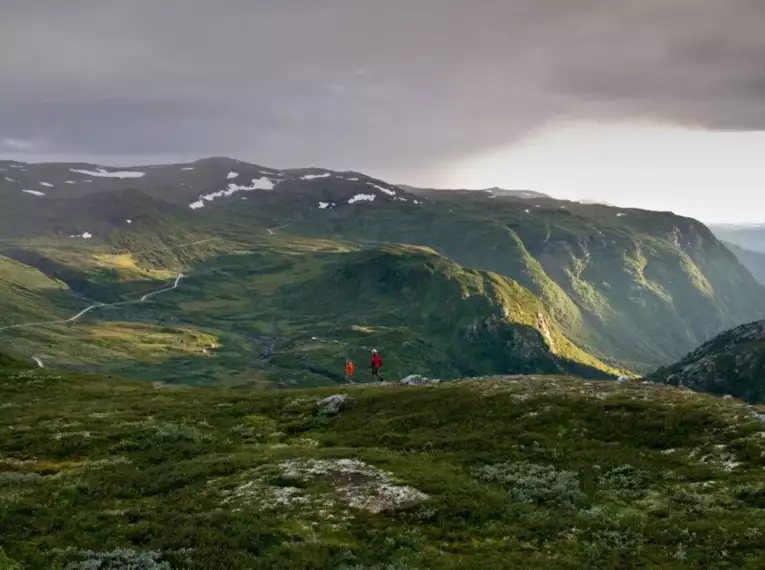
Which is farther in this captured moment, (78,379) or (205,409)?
(78,379)

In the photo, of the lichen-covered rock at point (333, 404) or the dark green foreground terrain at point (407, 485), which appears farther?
the lichen-covered rock at point (333, 404)

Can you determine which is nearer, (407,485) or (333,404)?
(407,485)

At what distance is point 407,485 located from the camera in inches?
1390

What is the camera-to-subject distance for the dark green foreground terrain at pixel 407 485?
27.2 metres

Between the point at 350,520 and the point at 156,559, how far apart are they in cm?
899

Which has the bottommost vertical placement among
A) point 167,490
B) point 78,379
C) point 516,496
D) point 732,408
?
point 78,379

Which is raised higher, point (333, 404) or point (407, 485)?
point (407, 485)

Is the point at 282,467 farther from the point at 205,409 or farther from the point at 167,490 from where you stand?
the point at 205,409

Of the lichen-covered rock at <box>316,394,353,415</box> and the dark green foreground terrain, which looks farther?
the lichen-covered rock at <box>316,394,353,415</box>

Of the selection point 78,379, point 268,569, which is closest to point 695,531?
point 268,569

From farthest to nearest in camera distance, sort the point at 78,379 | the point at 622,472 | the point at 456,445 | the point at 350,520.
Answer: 1. the point at 78,379
2. the point at 456,445
3. the point at 622,472
4. the point at 350,520

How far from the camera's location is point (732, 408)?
4791 centimetres

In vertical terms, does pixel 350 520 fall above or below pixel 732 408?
below

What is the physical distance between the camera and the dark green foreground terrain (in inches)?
1070
